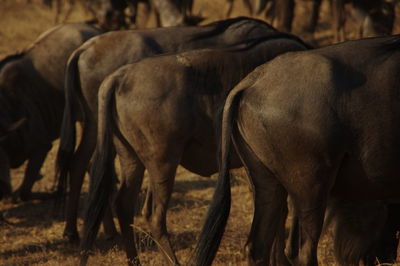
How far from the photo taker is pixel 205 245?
388 cm

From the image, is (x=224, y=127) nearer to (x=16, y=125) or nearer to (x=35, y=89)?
(x=16, y=125)

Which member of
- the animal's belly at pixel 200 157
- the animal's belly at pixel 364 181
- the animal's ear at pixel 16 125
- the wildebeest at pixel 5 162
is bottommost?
the wildebeest at pixel 5 162

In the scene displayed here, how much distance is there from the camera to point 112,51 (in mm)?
6113

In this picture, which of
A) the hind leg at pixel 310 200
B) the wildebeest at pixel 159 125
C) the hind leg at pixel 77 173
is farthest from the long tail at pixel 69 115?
the hind leg at pixel 310 200

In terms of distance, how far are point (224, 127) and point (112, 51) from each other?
2457mm

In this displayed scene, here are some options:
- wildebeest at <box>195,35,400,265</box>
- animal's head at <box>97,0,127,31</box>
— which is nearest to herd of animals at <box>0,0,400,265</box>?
wildebeest at <box>195,35,400,265</box>

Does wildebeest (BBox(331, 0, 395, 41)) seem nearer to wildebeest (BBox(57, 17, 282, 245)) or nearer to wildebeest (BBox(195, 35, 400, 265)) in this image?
wildebeest (BBox(57, 17, 282, 245))

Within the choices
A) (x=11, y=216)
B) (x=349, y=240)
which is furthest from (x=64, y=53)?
(x=349, y=240)

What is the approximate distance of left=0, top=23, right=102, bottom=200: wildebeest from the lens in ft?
24.3

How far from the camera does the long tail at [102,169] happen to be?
16.4ft

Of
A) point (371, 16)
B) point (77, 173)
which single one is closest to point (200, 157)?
point (77, 173)

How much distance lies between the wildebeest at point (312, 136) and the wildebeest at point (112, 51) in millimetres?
2140

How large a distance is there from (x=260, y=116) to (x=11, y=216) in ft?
13.7

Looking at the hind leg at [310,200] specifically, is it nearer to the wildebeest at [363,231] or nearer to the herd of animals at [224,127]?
the herd of animals at [224,127]
